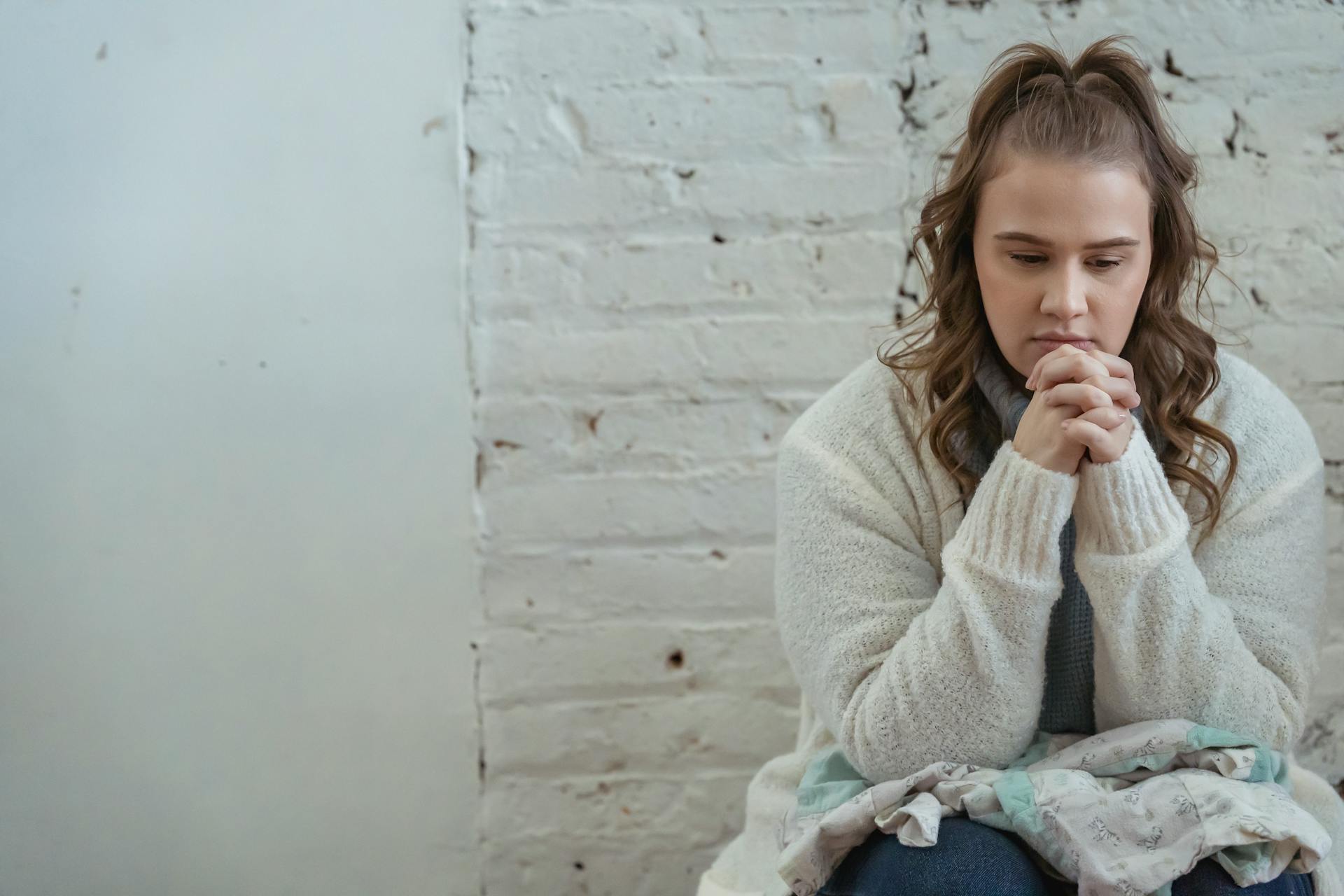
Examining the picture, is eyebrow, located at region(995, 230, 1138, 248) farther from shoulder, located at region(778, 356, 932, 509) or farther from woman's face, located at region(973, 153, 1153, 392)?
shoulder, located at region(778, 356, 932, 509)

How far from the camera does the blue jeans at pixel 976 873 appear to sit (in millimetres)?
831

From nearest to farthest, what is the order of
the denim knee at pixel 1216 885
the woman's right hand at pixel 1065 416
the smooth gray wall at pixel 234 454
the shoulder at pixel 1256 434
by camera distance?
the denim knee at pixel 1216 885, the woman's right hand at pixel 1065 416, the shoulder at pixel 1256 434, the smooth gray wall at pixel 234 454

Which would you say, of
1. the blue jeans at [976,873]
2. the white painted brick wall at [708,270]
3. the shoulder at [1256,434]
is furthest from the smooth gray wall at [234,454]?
the shoulder at [1256,434]

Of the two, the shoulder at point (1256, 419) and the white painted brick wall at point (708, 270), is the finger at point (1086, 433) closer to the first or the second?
the shoulder at point (1256, 419)

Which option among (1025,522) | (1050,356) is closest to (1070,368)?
(1050,356)

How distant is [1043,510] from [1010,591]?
Result: 0.22 ft

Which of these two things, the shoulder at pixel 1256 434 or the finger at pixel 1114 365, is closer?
the finger at pixel 1114 365

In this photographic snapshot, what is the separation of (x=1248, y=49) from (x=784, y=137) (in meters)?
0.55

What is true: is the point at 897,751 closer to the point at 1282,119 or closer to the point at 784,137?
the point at 784,137

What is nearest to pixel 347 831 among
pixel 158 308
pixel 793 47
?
pixel 158 308

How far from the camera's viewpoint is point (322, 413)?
1406 millimetres

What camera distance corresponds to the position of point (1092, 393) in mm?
922

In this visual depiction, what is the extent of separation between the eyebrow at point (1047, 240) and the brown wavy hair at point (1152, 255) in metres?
0.06

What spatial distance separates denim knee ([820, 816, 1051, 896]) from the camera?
2.74 feet
